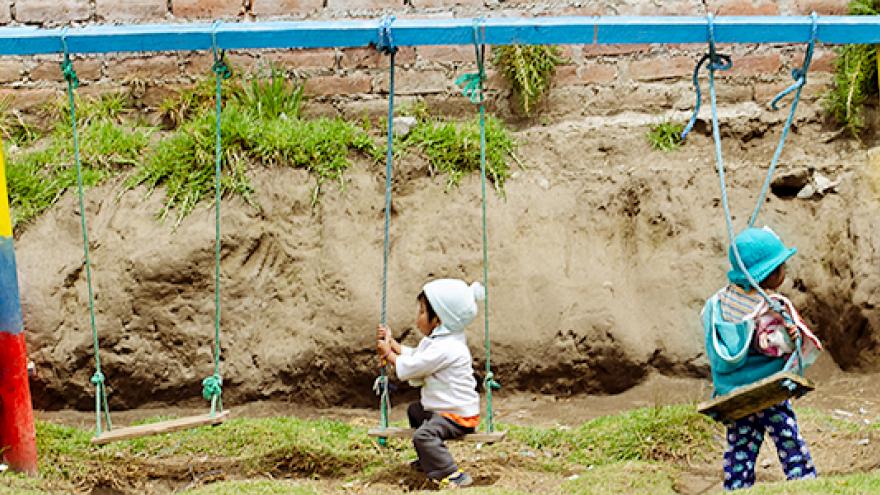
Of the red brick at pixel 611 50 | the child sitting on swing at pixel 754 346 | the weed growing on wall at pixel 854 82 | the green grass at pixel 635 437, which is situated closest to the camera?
the child sitting on swing at pixel 754 346

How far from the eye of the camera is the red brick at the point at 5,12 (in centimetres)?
762

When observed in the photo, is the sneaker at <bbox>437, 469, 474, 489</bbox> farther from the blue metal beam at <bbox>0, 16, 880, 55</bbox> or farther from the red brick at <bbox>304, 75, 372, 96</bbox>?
the red brick at <bbox>304, 75, 372, 96</bbox>

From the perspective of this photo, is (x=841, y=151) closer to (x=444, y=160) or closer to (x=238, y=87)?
(x=444, y=160)

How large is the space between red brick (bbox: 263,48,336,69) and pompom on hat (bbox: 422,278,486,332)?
2.59m

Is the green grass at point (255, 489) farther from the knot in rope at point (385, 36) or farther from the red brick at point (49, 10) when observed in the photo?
the red brick at point (49, 10)

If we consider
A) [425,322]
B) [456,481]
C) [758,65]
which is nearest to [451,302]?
[425,322]

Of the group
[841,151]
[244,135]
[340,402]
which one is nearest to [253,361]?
[340,402]

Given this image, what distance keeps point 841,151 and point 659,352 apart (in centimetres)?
173

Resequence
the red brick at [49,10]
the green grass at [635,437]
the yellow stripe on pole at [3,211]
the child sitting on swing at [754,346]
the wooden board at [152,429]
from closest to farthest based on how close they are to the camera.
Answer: the child sitting on swing at [754,346] < the wooden board at [152,429] < the yellow stripe on pole at [3,211] < the green grass at [635,437] < the red brick at [49,10]

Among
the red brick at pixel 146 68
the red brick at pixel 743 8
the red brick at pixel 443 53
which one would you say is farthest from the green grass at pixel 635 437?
the red brick at pixel 146 68

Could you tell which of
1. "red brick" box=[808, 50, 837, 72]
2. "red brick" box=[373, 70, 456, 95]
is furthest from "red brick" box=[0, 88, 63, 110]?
"red brick" box=[808, 50, 837, 72]

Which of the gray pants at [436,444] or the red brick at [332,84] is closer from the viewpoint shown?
the gray pants at [436,444]

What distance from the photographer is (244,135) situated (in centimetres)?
712

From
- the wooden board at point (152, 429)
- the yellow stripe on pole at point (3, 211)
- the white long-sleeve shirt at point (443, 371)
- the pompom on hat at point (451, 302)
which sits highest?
the yellow stripe on pole at point (3, 211)
